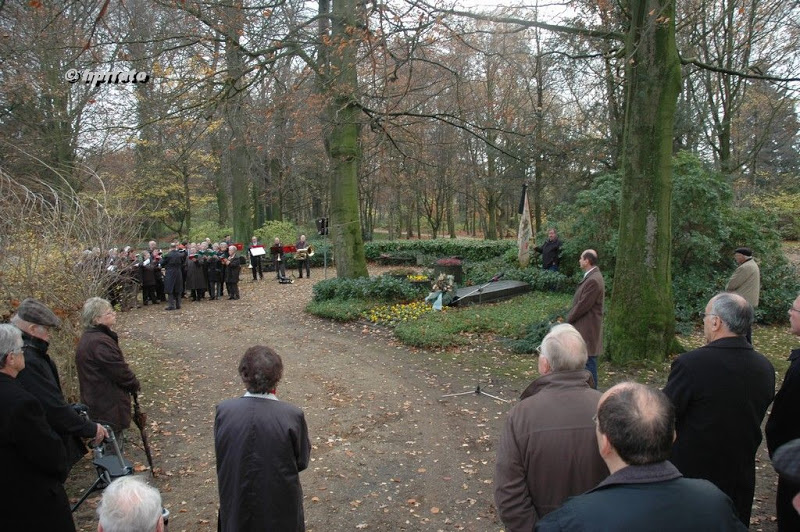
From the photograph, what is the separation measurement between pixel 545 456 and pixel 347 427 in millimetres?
4521

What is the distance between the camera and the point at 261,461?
9.60 feet

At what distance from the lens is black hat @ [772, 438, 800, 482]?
170 cm

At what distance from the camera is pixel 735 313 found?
321 cm

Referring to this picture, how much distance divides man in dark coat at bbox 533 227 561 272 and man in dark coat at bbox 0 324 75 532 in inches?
558

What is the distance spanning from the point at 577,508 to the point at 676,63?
27.1 ft

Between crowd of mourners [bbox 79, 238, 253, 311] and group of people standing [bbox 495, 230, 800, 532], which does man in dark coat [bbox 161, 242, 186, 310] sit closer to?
crowd of mourners [bbox 79, 238, 253, 311]

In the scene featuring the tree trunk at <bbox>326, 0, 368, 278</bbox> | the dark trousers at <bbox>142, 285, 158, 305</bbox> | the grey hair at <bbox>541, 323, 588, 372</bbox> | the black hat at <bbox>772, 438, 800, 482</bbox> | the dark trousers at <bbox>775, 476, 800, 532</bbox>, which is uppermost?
the tree trunk at <bbox>326, 0, 368, 278</bbox>

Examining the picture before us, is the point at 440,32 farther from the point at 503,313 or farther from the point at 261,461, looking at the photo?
the point at 261,461

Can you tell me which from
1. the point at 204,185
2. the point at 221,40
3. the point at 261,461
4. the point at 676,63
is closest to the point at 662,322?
the point at 676,63

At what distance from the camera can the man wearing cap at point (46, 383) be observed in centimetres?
359

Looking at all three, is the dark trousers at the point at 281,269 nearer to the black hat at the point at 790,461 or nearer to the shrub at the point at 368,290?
the shrub at the point at 368,290

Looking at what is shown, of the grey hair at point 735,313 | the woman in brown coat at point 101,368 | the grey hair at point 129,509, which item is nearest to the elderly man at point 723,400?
the grey hair at point 735,313

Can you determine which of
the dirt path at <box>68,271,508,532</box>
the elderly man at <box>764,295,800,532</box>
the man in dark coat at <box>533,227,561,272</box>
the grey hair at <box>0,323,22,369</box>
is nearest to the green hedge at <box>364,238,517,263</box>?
the man in dark coat at <box>533,227,561,272</box>

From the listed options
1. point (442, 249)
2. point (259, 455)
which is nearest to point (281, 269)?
point (442, 249)
